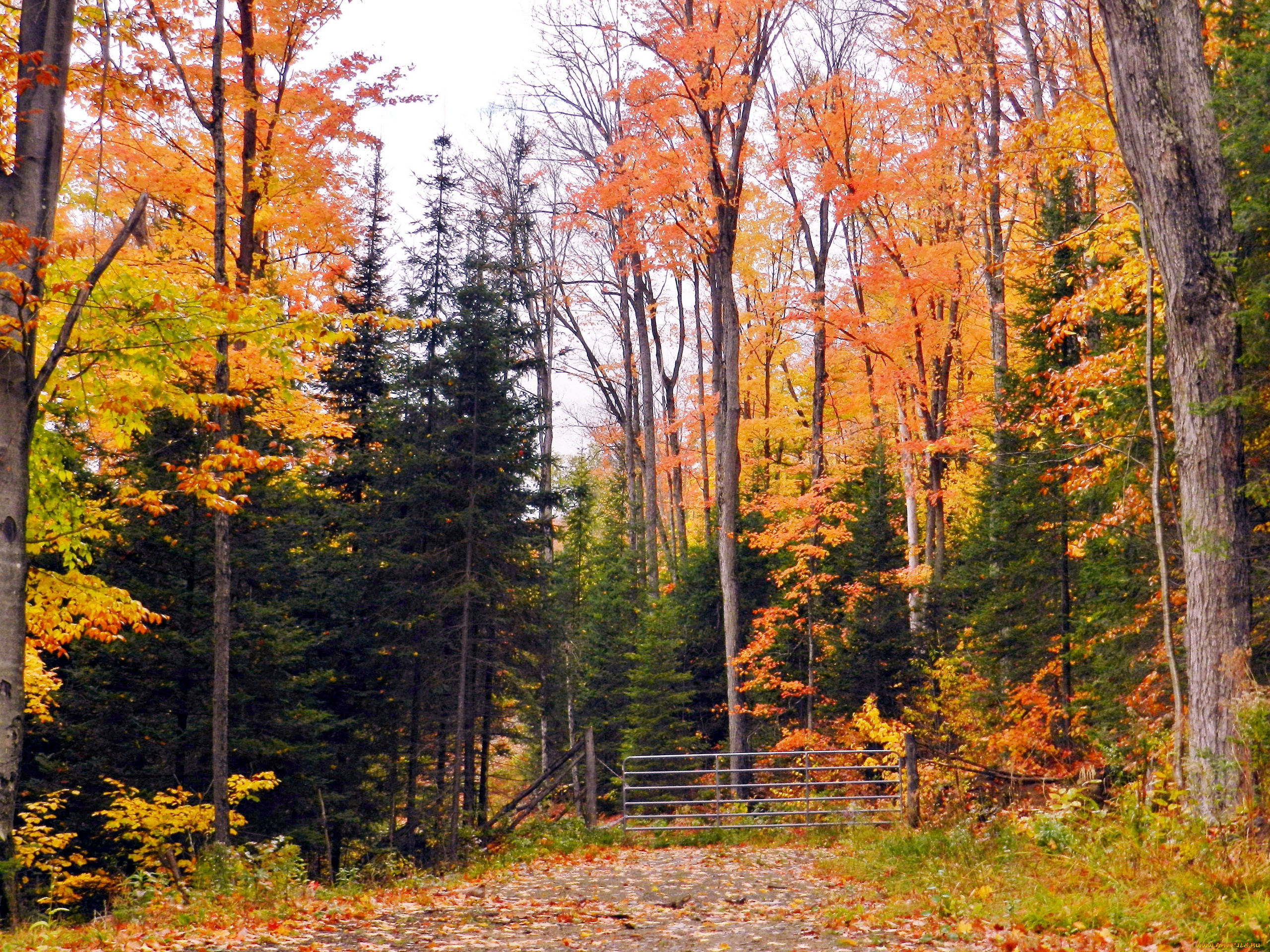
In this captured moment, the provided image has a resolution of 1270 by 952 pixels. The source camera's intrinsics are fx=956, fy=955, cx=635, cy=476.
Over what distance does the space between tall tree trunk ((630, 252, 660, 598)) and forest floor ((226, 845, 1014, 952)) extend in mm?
16647

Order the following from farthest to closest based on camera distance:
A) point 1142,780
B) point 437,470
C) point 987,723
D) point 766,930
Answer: point 437,470 < point 987,723 < point 1142,780 < point 766,930

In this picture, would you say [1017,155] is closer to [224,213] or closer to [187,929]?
[224,213]

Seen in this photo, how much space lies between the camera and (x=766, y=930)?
7.30 metres

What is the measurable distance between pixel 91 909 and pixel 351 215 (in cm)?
1655

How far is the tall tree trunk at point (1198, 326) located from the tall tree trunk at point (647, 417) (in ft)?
62.7

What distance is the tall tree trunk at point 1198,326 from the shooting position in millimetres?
8109

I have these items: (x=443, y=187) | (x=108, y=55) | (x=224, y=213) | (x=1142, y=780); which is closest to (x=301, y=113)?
(x=224, y=213)

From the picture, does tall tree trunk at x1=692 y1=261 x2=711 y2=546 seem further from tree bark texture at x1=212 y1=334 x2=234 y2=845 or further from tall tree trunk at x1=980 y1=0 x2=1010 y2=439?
tree bark texture at x1=212 y1=334 x2=234 y2=845

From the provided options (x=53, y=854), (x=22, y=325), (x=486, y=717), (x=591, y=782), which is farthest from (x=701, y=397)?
(x=22, y=325)

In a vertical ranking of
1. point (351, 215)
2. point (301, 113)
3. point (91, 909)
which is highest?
point (351, 215)

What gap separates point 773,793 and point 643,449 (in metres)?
13.3

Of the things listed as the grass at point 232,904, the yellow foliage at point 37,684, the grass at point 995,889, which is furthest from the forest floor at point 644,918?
the yellow foliage at point 37,684

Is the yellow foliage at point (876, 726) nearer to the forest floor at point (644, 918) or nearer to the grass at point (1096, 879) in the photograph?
the forest floor at point (644, 918)

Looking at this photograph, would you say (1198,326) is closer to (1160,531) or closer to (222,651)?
(1160,531)
